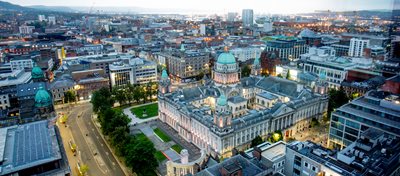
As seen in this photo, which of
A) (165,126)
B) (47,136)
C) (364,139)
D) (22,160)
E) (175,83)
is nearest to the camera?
(22,160)

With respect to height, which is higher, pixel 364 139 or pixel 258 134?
pixel 364 139

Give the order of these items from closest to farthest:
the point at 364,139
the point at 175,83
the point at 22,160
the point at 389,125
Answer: the point at 22,160, the point at 364,139, the point at 389,125, the point at 175,83

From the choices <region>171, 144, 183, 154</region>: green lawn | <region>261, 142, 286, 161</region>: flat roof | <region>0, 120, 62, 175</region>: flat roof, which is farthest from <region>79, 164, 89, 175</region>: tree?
<region>261, 142, 286, 161</region>: flat roof

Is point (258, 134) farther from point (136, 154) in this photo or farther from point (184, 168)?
point (136, 154)

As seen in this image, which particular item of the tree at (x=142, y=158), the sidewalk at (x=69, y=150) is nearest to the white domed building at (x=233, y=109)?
the tree at (x=142, y=158)

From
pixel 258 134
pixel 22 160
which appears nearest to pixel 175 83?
pixel 258 134

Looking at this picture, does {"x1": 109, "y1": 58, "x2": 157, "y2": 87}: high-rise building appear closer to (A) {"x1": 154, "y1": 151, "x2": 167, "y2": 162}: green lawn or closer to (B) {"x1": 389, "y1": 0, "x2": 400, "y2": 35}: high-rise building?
(A) {"x1": 154, "y1": 151, "x2": 167, "y2": 162}: green lawn

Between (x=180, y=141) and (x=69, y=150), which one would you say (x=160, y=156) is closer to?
(x=180, y=141)

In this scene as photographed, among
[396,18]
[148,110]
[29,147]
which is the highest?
[396,18]

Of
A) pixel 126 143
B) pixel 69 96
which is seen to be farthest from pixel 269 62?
pixel 126 143
